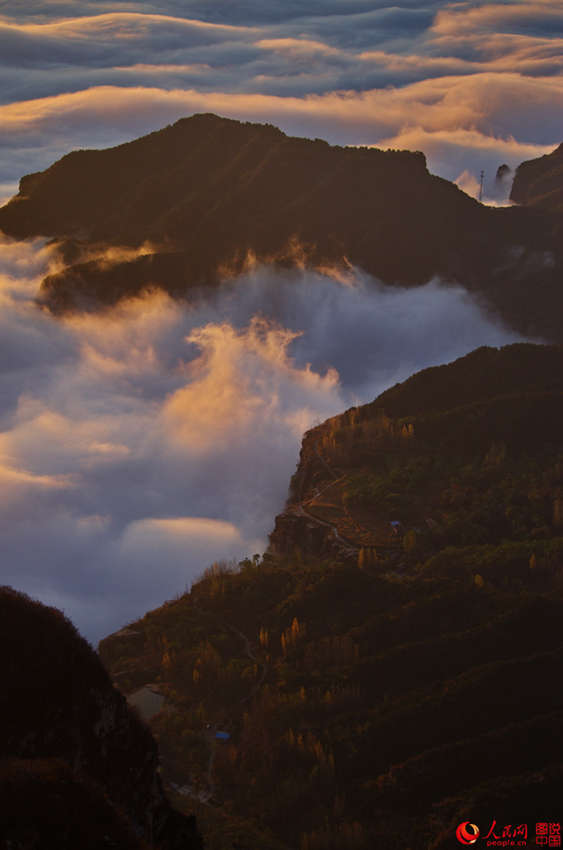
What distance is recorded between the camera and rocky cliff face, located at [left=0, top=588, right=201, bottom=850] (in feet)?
96.1

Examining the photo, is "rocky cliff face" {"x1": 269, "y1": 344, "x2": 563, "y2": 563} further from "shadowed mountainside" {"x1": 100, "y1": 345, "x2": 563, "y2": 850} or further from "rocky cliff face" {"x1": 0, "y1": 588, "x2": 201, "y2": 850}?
"rocky cliff face" {"x1": 0, "y1": 588, "x2": 201, "y2": 850}

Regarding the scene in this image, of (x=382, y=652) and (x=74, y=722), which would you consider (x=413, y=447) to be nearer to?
(x=382, y=652)

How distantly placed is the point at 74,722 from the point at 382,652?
30.9 meters

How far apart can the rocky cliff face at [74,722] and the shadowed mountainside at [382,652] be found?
40.5 feet

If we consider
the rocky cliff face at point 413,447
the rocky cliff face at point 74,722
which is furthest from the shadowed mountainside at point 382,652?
the rocky cliff face at point 74,722

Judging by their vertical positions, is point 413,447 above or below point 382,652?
above

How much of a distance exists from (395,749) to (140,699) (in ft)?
45.0

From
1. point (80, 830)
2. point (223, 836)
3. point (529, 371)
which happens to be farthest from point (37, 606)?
point (529, 371)

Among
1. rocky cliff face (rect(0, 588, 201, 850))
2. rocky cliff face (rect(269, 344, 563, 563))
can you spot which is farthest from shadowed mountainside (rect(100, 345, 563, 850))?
rocky cliff face (rect(0, 588, 201, 850))

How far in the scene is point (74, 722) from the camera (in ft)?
99.3

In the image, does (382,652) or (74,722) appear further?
(382,652)

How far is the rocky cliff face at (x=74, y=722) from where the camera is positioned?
96.1 ft

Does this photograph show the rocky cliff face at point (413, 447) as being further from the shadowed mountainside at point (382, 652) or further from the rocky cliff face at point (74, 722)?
the rocky cliff face at point (74, 722)

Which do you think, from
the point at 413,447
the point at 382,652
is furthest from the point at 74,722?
the point at 413,447
